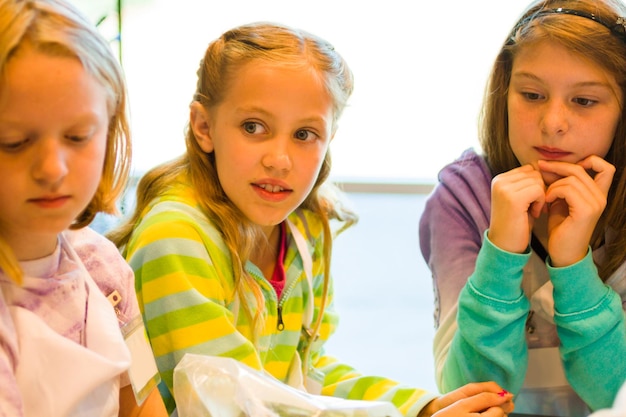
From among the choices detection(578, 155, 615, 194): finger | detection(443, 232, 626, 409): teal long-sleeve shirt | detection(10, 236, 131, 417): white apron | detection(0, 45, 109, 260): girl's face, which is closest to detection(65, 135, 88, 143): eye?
detection(0, 45, 109, 260): girl's face

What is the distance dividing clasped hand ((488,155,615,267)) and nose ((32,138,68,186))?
64 cm

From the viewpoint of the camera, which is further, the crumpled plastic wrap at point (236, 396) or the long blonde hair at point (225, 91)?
the long blonde hair at point (225, 91)

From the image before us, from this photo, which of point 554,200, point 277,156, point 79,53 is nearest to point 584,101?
point 554,200

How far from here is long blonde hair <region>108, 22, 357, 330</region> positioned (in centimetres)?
116

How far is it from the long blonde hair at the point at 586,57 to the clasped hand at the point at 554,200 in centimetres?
6

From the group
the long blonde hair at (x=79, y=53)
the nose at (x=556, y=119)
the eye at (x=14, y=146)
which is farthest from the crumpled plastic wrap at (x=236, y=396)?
the nose at (x=556, y=119)

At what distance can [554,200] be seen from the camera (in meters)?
1.24

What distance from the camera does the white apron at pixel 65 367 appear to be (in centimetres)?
83

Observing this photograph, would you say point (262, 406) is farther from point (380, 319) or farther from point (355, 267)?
point (355, 267)

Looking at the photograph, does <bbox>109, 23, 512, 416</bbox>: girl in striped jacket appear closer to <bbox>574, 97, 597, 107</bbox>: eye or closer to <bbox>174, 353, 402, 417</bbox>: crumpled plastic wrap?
<bbox>174, 353, 402, 417</bbox>: crumpled plastic wrap

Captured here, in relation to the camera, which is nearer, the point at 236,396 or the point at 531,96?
the point at 236,396

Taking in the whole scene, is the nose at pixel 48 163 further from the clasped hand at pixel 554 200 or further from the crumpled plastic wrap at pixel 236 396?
the clasped hand at pixel 554 200

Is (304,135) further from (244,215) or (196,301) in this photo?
(196,301)

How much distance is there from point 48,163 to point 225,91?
1.42 ft
